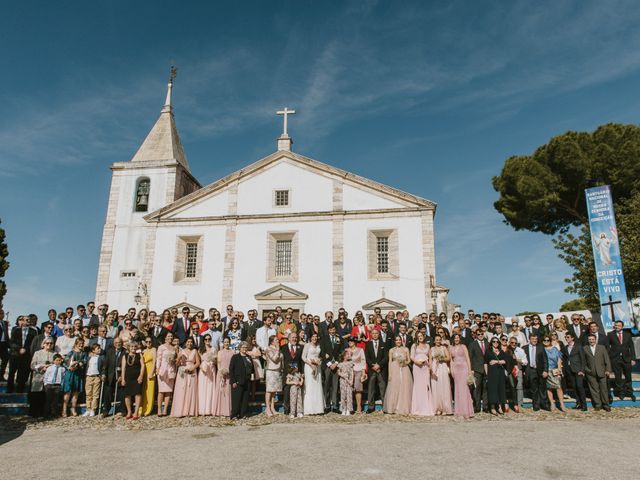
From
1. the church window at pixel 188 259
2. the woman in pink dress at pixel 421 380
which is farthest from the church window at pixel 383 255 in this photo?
the woman in pink dress at pixel 421 380

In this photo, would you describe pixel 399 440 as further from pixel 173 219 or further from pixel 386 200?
pixel 173 219

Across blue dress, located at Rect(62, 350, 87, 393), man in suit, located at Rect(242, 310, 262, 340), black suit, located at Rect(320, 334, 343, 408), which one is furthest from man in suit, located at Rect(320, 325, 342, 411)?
blue dress, located at Rect(62, 350, 87, 393)

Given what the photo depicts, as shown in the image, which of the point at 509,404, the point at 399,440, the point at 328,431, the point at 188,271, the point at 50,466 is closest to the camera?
the point at 50,466

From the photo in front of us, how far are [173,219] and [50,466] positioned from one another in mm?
16720

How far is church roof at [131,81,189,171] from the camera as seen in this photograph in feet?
81.5

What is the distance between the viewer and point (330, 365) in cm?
1015

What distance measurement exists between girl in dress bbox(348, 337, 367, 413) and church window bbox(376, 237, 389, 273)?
1025 cm

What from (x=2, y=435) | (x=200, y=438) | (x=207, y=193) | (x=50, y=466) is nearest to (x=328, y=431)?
(x=200, y=438)

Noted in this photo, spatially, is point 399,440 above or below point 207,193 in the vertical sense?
below

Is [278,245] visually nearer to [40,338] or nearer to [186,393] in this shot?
[40,338]

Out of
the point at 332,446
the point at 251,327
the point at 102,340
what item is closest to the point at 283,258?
the point at 251,327

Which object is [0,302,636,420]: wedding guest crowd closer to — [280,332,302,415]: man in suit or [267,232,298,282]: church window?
[280,332,302,415]: man in suit

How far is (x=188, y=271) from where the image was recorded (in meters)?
21.7

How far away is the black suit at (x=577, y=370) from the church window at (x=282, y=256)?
39.4ft
